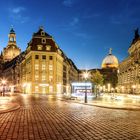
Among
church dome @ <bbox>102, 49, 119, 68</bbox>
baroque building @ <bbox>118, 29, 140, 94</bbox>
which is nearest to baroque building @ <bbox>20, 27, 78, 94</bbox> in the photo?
baroque building @ <bbox>118, 29, 140, 94</bbox>

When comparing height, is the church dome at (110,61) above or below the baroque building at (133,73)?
above

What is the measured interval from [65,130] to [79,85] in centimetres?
5658

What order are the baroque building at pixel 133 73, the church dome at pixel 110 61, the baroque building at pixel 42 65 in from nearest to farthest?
1. the baroque building at pixel 42 65
2. the baroque building at pixel 133 73
3. the church dome at pixel 110 61

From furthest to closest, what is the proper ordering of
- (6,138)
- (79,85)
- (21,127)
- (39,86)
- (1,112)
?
→ (39,86) → (79,85) → (1,112) → (21,127) → (6,138)

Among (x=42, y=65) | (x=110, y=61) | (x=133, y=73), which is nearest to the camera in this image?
(x=42, y=65)

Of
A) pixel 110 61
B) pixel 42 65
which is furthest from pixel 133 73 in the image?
pixel 110 61

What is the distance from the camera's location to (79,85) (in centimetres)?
7088

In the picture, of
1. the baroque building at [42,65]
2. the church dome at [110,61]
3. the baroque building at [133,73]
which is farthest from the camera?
the church dome at [110,61]

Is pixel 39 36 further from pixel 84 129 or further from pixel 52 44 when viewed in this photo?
pixel 84 129

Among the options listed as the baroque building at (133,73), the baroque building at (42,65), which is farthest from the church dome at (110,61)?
the baroque building at (42,65)

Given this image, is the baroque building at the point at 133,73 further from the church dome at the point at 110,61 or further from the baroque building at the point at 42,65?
the church dome at the point at 110,61

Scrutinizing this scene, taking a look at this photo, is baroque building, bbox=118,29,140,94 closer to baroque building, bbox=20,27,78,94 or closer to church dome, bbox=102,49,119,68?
baroque building, bbox=20,27,78,94

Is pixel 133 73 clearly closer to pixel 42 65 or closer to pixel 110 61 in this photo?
pixel 42 65

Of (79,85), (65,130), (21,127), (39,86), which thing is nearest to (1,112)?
(21,127)
